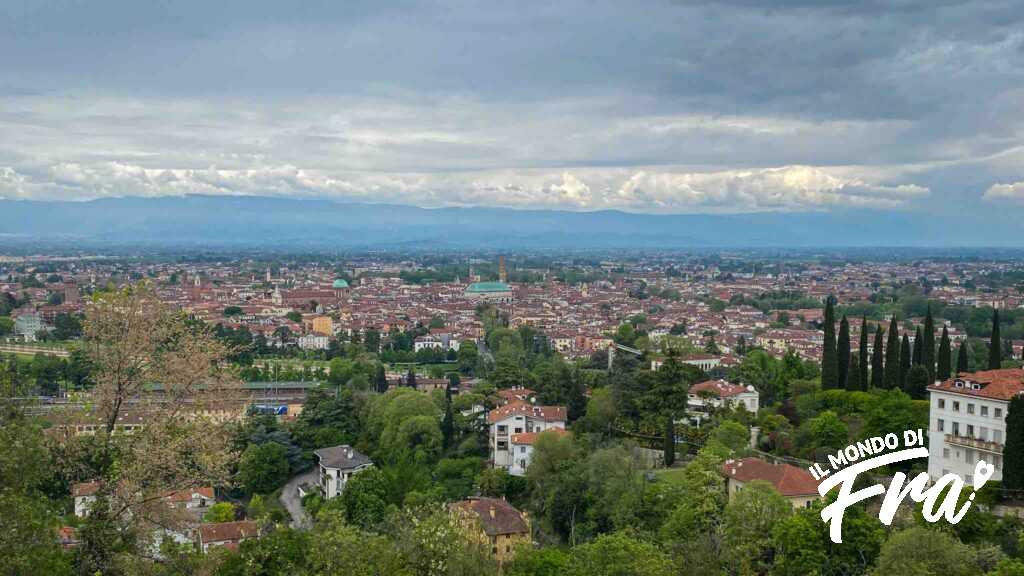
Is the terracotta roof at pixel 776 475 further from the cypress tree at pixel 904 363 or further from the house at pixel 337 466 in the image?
the house at pixel 337 466

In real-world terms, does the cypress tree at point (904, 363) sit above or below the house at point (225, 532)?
above

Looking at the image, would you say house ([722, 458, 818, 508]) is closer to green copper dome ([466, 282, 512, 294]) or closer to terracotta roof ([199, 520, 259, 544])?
terracotta roof ([199, 520, 259, 544])

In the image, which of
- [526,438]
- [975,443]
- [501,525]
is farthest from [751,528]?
[526,438]

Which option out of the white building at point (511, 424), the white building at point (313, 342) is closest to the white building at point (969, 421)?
the white building at point (511, 424)

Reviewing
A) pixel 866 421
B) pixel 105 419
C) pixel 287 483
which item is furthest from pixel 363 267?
pixel 105 419

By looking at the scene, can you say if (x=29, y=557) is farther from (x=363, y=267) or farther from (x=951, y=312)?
→ (x=363, y=267)

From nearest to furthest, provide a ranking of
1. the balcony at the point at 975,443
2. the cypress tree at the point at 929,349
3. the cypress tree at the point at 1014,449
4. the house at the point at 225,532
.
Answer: the cypress tree at the point at 1014,449
the balcony at the point at 975,443
the house at the point at 225,532
the cypress tree at the point at 929,349

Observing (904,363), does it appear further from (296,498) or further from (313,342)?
(313,342)
